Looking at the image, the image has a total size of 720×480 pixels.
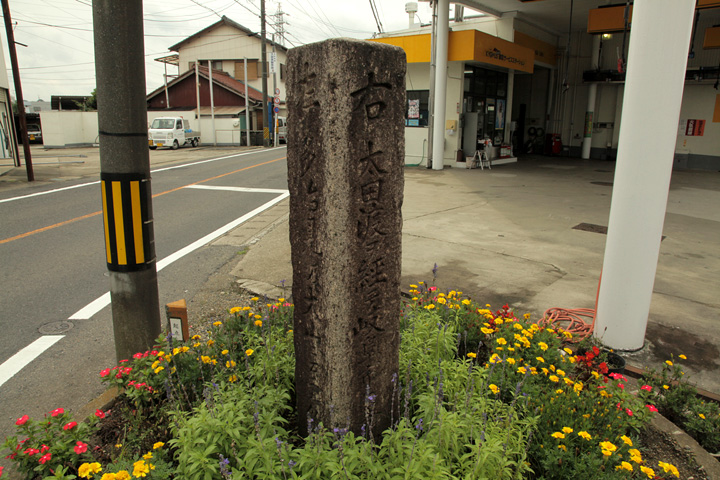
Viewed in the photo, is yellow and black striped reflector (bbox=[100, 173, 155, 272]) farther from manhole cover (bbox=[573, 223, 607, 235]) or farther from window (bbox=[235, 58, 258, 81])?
window (bbox=[235, 58, 258, 81])

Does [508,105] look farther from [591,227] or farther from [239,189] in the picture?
[591,227]

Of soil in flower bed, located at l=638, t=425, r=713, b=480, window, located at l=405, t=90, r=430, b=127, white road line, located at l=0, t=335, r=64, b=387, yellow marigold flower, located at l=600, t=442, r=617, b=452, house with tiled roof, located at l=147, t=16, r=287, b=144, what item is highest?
house with tiled roof, located at l=147, t=16, r=287, b=144

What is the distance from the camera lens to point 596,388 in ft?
9.36

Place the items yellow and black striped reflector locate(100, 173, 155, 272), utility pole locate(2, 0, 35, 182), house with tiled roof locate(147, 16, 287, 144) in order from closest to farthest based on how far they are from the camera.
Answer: yellow and black striped reflector locate(100, 173, 155, 272) < utility pole locate(2, 0, 35, 182) < house with tiled roof locate(147, 16, 287, 144)

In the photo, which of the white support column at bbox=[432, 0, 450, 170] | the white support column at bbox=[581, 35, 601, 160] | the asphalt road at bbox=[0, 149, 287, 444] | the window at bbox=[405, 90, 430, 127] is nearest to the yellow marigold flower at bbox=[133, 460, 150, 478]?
the asphalt road at bbox=[0, 149, 287, 444]

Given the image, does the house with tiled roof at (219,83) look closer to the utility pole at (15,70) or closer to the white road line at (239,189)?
the utility pole at (15,70)

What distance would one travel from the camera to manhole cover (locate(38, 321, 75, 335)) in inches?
177

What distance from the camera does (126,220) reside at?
324 centimetres

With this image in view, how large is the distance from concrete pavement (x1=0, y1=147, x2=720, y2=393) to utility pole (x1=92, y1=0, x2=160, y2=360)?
2.01 meters

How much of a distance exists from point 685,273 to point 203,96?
37002 millimetres

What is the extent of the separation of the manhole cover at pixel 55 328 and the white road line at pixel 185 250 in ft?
0.44

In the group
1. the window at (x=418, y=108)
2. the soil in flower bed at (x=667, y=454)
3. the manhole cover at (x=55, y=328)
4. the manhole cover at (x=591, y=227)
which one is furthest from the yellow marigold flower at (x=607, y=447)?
the window at (x=418, y=108)

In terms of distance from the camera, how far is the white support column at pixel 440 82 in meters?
16.0

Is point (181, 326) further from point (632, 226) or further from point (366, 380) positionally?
point (632, 226)
